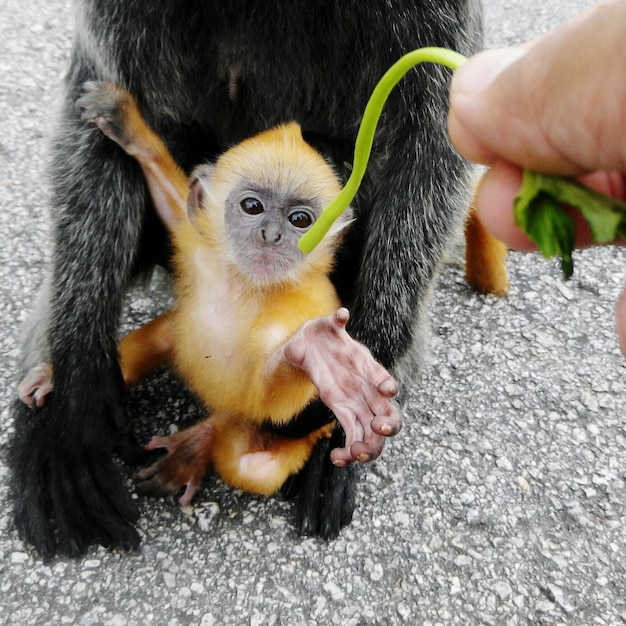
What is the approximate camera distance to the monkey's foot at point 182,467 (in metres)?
1.83

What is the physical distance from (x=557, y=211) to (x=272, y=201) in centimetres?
96

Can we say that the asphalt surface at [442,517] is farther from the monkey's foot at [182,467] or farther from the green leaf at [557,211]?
the green leaf at [557,211]

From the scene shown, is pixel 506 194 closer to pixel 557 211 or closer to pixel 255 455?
pixel 557 211

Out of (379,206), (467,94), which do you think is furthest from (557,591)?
(467,94)

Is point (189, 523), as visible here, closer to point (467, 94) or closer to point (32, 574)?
point (32, 574)

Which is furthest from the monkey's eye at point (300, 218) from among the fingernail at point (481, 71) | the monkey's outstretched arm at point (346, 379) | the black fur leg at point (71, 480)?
the fingernail at point (481, 71)

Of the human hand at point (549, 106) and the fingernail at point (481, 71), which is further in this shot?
the fingernail at point (481, 71)

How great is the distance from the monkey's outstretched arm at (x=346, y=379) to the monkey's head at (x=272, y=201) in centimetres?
29

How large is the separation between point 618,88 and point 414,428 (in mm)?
1497

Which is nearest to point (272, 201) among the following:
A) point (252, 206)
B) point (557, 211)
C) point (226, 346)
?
point (252, 206)

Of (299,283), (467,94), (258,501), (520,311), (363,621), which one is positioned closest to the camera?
(467,94)

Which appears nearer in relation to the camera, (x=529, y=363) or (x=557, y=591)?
(x=557, y=591)

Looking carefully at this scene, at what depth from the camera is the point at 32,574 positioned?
1.69 meters

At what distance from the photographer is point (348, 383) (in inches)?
53.4
